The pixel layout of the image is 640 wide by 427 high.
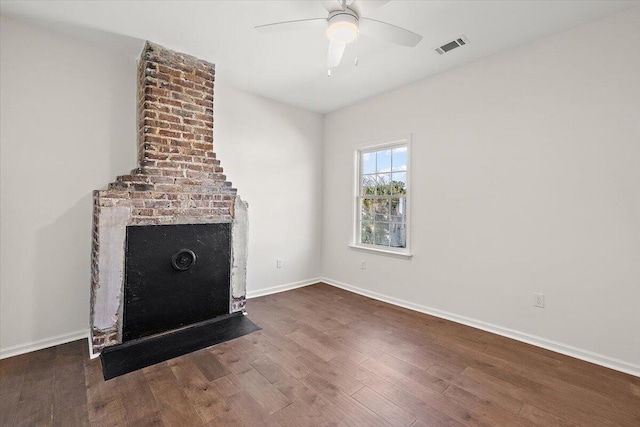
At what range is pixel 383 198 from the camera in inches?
159

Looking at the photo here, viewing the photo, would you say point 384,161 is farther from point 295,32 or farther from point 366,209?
point 295,32

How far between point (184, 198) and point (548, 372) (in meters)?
3.45

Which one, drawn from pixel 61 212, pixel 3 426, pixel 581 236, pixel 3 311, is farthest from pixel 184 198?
pixel 581 236

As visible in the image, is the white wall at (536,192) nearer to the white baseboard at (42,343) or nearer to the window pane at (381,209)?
the window pane at (381,209)

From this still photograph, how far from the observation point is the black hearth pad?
2.24m

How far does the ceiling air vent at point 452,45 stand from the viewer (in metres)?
2.63

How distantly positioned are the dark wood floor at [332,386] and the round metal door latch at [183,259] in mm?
827

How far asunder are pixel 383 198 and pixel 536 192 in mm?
1769

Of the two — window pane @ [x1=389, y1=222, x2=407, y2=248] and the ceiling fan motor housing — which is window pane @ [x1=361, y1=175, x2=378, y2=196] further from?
the ceiling fan motor housing

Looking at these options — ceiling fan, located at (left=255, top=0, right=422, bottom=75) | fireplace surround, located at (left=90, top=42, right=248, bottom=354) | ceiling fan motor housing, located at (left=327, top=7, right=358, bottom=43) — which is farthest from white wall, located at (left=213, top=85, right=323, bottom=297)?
ceiling fan motor housing, located at (left=327, top=7, right=358, bottom=43)

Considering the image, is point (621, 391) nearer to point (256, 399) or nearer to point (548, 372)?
point (548, 372)

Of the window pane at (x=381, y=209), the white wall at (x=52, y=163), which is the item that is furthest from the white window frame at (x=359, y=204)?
the white wall at (x=52, y=163)

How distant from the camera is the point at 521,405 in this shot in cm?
183

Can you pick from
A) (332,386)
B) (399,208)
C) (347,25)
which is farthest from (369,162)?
(332,386)
